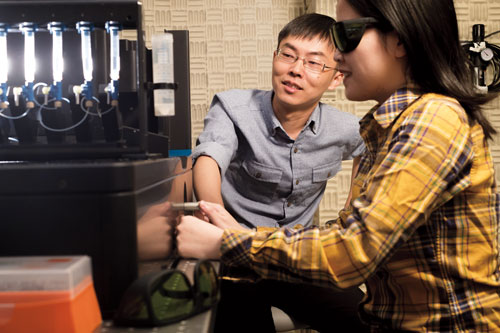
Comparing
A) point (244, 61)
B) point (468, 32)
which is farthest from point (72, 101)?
point (468, 32)

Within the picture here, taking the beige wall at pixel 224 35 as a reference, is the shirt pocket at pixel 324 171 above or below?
below

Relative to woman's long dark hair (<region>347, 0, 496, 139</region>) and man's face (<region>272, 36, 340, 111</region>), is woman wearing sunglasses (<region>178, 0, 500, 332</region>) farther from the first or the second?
man's face (<region>272, 36, 340, 111</region>)

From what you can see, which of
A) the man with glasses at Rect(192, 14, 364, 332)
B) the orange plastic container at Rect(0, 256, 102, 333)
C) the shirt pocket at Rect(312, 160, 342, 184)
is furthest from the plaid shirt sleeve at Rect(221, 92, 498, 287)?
the shirt pocket at Rect(312, 160, 342, 184)

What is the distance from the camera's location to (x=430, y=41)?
1000 millimetres

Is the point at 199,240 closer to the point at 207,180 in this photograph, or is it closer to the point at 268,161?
the point at 207,180

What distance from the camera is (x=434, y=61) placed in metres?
1.00

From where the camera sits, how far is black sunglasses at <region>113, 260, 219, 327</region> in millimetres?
640

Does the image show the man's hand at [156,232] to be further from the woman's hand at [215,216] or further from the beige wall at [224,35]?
the beige wall at [224,35]

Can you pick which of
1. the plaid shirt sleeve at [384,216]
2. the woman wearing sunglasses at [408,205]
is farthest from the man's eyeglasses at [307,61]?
the plaid shirt sleeve at [384,216]

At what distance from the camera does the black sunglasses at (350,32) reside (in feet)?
3.27

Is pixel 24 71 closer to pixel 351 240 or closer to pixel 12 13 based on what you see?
pixel 12 13

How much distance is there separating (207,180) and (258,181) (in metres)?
0.38

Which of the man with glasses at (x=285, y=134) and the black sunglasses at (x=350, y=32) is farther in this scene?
the man with glasses at (x=285, y=134)

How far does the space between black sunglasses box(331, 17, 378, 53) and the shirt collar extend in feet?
0.46
